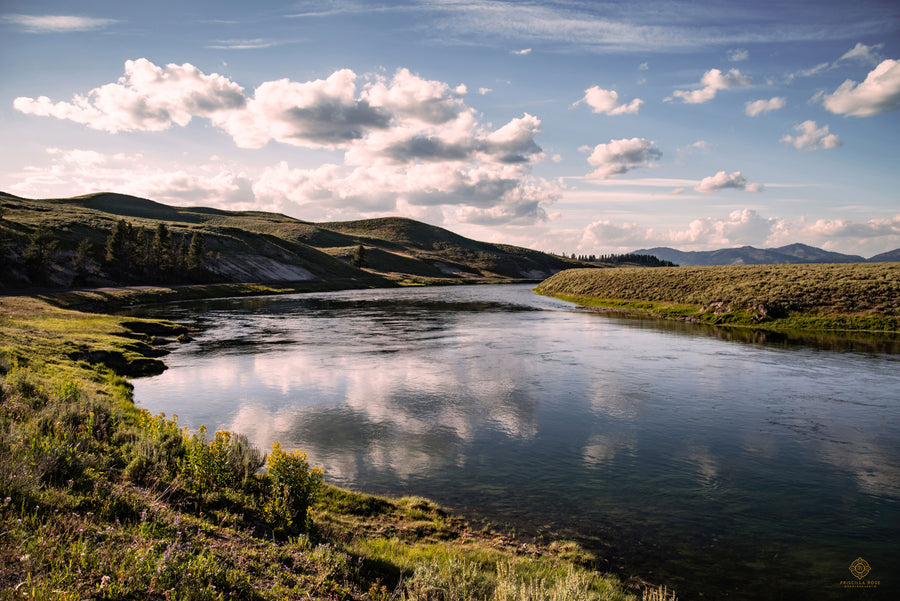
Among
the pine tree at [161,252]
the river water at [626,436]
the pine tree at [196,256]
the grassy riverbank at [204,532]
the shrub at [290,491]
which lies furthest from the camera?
the pine tree at [196,256]

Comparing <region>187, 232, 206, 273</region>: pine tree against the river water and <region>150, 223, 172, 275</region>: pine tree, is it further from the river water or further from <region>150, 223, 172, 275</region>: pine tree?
the river water

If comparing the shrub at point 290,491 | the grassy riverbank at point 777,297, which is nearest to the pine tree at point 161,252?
the grassy riverbank at point 777,297

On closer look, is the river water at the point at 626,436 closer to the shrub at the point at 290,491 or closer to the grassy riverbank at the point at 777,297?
the shrub at the point at 290,491

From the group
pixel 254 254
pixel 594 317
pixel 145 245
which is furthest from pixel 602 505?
pixel 254 254

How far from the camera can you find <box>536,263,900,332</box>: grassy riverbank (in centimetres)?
4506

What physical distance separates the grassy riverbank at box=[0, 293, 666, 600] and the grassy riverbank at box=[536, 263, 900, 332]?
47946mm

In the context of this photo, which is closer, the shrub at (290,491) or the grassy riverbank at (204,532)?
Result: the grassy riverbank at (204,532)

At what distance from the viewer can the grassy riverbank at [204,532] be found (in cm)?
577

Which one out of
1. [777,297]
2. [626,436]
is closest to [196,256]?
[777,297]

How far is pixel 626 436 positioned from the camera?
17297mm

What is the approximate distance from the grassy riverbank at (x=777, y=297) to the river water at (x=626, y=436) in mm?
8392

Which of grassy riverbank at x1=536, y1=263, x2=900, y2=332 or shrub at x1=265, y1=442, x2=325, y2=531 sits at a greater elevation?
grassy riverbank at x1=536, y1=263, x2=900, y2=332

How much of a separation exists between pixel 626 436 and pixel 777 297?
4397 cm

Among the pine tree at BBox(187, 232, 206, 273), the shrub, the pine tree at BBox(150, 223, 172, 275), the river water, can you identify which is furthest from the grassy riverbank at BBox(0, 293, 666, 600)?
the pine tree at BBox(187, 232, 206, 273)
